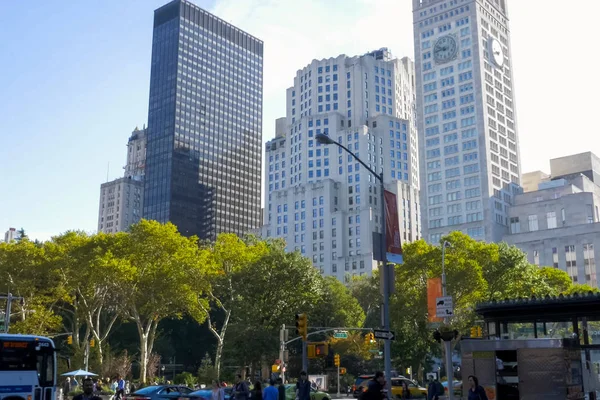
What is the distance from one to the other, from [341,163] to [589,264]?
6341cm

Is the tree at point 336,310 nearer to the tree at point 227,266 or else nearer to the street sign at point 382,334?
the tree at point 227,266

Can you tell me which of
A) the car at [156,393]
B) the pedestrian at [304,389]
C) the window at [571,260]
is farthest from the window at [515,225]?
the pedestrian at [304,389]

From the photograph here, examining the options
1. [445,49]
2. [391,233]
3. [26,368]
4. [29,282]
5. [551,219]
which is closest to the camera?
[391,233]

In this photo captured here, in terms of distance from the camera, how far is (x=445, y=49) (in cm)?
15200

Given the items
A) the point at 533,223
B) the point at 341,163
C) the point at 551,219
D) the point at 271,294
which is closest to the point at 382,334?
the point at 271,294

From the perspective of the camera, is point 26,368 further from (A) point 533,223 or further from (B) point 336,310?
(A) point 533,223

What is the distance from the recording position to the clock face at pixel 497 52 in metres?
151

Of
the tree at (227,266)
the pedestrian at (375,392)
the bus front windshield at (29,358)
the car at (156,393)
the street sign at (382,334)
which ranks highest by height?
the tree at (227,266)

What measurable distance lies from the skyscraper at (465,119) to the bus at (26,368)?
121m

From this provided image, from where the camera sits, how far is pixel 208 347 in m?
81.9

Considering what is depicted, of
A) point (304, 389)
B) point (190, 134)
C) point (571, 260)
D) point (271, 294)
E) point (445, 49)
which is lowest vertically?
point (304, 389)

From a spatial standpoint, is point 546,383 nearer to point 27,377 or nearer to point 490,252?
point 27,377

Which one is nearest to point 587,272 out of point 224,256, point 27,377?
point 224,256

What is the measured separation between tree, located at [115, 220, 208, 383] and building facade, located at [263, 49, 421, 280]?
93.7m
